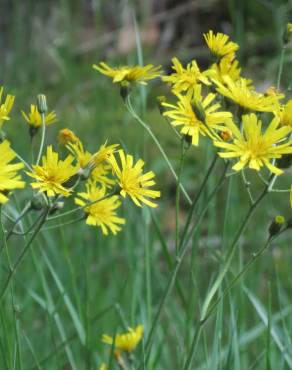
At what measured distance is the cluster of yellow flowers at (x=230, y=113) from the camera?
2.52 ft

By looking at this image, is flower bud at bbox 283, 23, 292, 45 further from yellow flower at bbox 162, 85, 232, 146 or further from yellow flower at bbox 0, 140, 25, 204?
yellow flower at bbox 0, 140, 25, 204

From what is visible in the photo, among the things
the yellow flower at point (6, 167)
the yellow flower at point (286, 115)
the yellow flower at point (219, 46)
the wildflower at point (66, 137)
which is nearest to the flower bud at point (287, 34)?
the yellow flower at point (219, 46)

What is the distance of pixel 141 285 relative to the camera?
1576 millimetres

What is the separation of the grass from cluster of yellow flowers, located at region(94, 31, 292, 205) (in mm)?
151

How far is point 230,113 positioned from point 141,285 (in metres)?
0.85

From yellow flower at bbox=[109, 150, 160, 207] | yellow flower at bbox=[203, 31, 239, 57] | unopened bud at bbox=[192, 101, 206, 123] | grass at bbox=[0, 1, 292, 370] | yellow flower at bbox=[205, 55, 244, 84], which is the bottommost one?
grass at bbox=[0, 1, 292, 370]

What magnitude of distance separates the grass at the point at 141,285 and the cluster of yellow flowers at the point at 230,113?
0.50ft

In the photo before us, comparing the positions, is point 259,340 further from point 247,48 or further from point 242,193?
point 247,48

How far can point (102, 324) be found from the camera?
146 cm

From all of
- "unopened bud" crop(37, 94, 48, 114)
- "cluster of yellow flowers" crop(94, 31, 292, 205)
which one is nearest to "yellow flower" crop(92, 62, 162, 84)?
"cluster of yellow flowers" crop(94, 31, 292, 205)

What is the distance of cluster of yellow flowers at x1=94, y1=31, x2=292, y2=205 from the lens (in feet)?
2.52

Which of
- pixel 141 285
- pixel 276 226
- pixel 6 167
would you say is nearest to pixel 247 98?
pixel 276 226

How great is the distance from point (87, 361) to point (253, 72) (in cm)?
283

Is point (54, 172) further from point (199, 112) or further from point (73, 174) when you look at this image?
point (199, 112)
